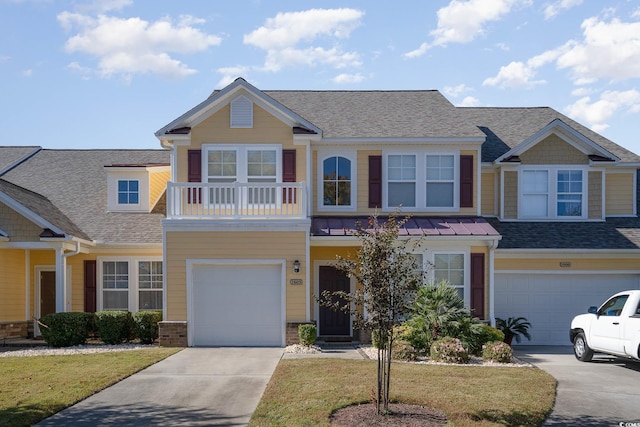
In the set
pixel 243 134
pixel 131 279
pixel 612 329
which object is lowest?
pixel 612 329

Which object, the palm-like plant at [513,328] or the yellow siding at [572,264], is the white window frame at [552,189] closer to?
the yellow siding at [572,264]

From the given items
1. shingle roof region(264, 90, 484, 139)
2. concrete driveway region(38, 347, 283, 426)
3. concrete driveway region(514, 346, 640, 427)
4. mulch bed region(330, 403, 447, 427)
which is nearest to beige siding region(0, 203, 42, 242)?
concrete driveway region(38, 347, 283, 426)

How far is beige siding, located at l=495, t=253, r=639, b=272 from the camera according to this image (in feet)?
64.8

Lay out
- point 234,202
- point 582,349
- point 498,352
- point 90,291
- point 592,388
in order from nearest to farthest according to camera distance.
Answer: point 592,388
point 498,352
point 582,349
point 234,202
point 90,291

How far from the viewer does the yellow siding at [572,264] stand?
1975 cm

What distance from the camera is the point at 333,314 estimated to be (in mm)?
19797

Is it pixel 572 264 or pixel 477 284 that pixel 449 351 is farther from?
pixel 572 264

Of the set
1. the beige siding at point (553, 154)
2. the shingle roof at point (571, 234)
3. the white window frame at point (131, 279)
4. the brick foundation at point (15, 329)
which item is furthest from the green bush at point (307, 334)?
the beige siding at point (553, 154)

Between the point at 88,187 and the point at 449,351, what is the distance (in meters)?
14.7

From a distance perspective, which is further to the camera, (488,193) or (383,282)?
(488,193)

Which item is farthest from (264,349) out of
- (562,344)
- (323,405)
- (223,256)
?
(562,344)

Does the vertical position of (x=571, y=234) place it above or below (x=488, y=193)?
below

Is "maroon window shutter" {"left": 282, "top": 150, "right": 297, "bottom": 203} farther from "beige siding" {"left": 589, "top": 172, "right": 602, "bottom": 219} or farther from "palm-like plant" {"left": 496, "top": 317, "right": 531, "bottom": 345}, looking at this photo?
"beige siding" {"left": 589, "top": 172, "right": 602, "bottom": 219}

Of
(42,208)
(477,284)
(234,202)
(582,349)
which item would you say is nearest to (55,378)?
(234,202)
